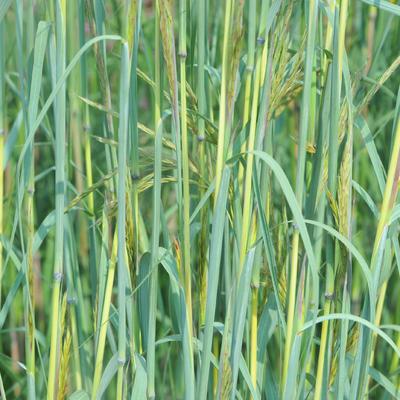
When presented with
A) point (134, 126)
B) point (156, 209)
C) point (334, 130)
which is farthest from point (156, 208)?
point (334, 130)

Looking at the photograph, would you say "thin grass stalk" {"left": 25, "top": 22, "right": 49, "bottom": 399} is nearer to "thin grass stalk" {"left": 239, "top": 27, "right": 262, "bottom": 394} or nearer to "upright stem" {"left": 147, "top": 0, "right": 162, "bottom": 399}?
"upright stem" {"left": 147, "top": 0, "right": 162, "bottom": 399}

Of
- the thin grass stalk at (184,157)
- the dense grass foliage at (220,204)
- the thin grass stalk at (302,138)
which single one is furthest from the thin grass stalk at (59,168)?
the thin grass stalk at (302,138)

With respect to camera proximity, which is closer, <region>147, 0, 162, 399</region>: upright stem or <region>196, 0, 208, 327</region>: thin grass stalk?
<region>147, 0, 162, 399</region>: upright stem

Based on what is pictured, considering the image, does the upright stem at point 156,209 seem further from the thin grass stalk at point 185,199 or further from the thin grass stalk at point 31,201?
the thin grass stalk at point 31,201

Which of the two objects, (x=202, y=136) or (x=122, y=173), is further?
(x=202, y=136)

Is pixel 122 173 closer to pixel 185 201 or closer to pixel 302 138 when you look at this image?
pixel 185 201

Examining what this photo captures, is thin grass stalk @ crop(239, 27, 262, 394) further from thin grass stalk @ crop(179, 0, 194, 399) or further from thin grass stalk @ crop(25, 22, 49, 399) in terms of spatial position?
thin grass stalk @ crop(25, 22, 49, 399)

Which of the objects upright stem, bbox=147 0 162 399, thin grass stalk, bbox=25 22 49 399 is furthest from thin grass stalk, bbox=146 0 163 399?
thin grass stalk, bbox=25 22 49 399

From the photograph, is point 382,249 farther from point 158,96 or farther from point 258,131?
point 158,96

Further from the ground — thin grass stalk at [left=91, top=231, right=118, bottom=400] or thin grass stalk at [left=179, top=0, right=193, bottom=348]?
thin grass stalk at [left=179, top=0, right=193, bottom=348]

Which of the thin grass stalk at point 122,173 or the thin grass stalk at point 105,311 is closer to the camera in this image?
the thin grass stalk at point 122,173

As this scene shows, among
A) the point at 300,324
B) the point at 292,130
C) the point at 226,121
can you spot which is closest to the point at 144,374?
the point at 300,324

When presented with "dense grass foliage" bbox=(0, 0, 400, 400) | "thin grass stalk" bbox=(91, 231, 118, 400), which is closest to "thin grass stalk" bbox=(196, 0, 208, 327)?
"dense grass foliage" bbox=(0, 0, 400, 400)

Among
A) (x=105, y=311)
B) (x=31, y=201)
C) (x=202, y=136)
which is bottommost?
(x=105, y=311)
